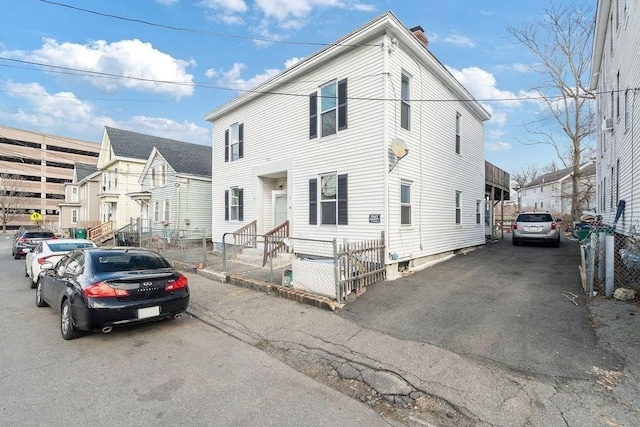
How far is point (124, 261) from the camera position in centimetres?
592

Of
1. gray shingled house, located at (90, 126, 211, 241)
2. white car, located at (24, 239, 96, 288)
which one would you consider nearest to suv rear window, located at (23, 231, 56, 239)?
gray shingled house, located at (90, 126, 211, 241)

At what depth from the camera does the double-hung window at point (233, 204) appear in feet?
47.3

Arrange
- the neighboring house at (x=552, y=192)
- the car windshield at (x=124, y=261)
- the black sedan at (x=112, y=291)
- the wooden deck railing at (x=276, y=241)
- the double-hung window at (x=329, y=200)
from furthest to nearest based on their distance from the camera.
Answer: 1. the neighboring house at (x=552, y=192)
2. the wooden deck railing at (x=276, y=241)
3. the double-hung window at (x=329, y=200)
4. the car windshield at (x=124, y=261)
5. the black sedan at (x=112, y=291)

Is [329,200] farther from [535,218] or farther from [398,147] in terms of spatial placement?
[535,218]

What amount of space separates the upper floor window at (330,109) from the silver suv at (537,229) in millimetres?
10629

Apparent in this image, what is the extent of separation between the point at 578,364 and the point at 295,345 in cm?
370

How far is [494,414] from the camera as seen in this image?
316 cm

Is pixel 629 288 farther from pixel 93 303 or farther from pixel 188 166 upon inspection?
pixel 188 166

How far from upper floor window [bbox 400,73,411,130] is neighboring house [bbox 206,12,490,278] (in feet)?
0.13

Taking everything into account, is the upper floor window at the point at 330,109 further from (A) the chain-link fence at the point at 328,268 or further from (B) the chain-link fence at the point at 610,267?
(B) the chain-link fence at the point at 610,267

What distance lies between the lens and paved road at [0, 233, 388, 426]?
10.5 ft

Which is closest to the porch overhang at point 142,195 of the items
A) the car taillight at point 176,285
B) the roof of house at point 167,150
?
the roof of house at point 167,150

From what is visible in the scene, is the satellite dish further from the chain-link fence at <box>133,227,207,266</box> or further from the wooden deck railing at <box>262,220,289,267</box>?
the chain-link fence at <box>133,227,207,266</box>

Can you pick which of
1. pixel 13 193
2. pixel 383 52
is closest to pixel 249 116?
pixel 383 52
